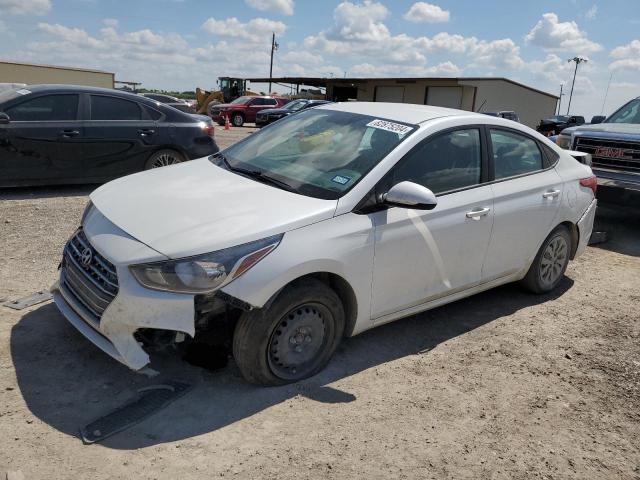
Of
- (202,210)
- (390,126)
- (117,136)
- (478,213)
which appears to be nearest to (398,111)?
(390,126)

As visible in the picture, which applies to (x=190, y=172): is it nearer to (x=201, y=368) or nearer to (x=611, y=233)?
(x=201, y=368)

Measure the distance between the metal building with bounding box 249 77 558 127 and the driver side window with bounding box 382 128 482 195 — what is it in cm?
3436

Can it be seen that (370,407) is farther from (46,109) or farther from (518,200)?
(46,109)

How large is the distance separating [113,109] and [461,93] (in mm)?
33988

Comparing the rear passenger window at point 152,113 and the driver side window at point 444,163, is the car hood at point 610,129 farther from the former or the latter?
the rear passenger window at point 152,113

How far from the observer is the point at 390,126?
4016 mm

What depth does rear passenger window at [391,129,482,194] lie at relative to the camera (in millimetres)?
3807

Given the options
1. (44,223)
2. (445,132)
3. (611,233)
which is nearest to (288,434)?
(445,132)

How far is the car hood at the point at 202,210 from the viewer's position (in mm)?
3043

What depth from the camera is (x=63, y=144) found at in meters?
7.51

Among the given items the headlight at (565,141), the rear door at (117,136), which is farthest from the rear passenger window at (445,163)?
the rear door at (117,136)

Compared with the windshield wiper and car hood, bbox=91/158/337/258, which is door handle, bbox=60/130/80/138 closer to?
car hood, bbox=91/158/337/258

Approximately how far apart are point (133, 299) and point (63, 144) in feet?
17.8

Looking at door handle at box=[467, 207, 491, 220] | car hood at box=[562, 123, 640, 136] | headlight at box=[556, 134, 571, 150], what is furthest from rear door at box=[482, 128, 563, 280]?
headlight at box=[556, 134, 571, 150]
